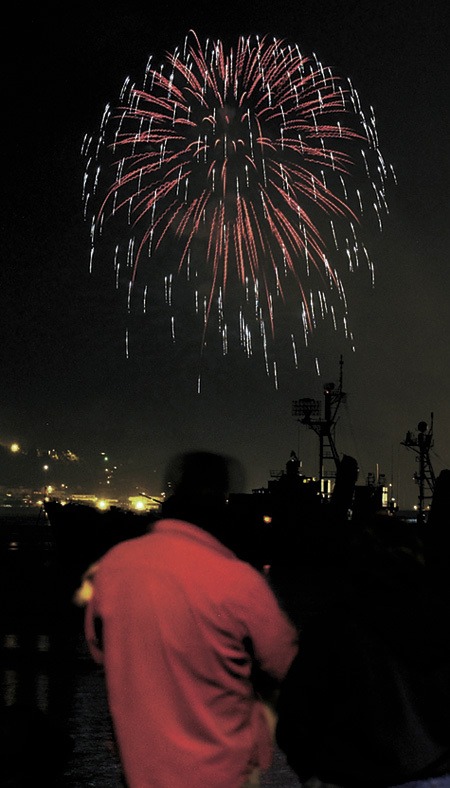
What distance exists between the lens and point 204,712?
296 cm

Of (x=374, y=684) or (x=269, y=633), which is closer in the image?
(x=374, y=684)

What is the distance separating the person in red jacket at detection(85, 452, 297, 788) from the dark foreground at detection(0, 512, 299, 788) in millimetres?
442

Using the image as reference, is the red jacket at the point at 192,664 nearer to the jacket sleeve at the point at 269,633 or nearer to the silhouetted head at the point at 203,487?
the jacket sleeve at the point at 269,633

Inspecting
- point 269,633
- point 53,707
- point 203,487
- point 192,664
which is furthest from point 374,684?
point 53,707

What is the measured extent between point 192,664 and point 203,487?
0.56m

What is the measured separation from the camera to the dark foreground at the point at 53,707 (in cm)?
331

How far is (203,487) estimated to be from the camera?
3240 mm

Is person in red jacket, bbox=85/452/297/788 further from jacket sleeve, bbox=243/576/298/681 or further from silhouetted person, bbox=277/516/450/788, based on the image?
silhouetted person, bbox=277/516/450/788

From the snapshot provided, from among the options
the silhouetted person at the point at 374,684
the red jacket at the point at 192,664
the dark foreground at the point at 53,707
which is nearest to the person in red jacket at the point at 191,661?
the red jacket at the point at 192,664

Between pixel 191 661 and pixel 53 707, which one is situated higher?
pixel 191 661

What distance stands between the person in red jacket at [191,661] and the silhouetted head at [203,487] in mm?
82

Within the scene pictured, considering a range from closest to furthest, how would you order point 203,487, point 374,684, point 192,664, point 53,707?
1. point 374,684
2. point 192,664
3. point 203,487
4. point 53,707

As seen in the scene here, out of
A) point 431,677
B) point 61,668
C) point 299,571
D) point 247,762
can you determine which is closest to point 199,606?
point 247,762

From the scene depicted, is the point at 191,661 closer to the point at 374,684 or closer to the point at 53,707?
the point at 374,684
